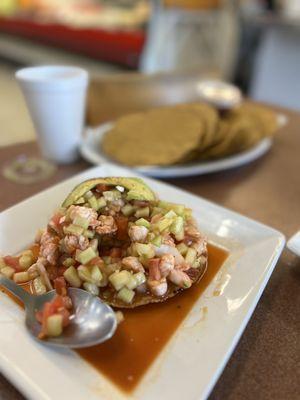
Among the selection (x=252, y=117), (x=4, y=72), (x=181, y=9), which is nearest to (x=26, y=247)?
(x=252, y=117)

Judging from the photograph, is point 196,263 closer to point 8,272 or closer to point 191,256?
point 191,256

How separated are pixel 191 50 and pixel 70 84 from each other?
448 cm

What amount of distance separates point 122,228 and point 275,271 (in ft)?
1.25

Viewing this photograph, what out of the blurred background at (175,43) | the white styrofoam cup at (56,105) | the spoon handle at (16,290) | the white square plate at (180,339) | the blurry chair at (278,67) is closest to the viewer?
the white square plate at (180,339)

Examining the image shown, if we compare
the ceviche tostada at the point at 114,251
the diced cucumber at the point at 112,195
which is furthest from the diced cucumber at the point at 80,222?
the diced cucumber at the point at 112,195

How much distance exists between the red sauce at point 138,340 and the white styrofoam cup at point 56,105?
79 cm

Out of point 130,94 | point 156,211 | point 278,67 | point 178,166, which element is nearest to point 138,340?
point 156,211

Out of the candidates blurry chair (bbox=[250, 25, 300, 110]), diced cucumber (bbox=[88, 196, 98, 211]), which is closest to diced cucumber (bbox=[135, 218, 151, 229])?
diced cucumber (bbox=[88, 196, 98, 211])

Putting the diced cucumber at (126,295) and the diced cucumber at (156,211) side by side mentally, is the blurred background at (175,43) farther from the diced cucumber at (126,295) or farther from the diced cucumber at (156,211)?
the diced cucumber at (126,295)

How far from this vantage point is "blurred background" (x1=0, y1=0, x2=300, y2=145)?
4.17 meters

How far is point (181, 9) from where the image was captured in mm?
4867

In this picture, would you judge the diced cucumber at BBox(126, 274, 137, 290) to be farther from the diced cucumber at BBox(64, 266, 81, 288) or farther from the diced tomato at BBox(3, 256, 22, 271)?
the diced tomato at BBox(3, 256, 22, 271)

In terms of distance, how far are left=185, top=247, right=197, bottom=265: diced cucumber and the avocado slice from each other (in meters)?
0.16

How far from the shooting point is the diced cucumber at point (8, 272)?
0.76 meters
